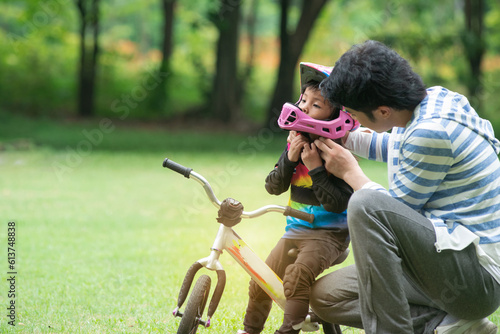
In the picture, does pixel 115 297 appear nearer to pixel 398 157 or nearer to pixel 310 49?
pixel 398 157

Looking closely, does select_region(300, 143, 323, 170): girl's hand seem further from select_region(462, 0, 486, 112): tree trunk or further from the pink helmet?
select_region(462, 0, 486, 112): tree trunk

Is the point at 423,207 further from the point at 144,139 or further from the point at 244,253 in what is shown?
the point at 144,139

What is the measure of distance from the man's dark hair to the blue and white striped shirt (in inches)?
3.9

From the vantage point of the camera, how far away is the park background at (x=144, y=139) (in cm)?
452

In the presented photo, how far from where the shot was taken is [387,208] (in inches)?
106

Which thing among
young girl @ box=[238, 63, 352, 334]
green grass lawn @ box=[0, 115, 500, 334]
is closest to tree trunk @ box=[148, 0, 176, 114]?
green grass lawn @ box=[0, 115, 500, 334]

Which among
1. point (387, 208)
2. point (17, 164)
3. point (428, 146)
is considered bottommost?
point (17, 164)

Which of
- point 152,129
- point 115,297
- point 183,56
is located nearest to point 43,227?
point 115,297

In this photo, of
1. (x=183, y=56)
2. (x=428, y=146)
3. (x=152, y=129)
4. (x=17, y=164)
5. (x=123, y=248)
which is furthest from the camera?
(x=183, y=56)

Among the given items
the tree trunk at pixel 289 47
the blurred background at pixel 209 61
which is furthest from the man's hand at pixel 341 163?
the tree trunk at pixel 289 47

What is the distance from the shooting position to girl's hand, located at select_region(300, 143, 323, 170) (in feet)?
10.2

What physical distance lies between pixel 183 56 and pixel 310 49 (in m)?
5.39

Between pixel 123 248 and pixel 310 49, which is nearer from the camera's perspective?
pixel 123 248

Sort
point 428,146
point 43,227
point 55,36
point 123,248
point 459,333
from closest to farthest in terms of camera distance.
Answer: point 428,146
point 459,333
point 123,248
point 43,227
point 55,36
